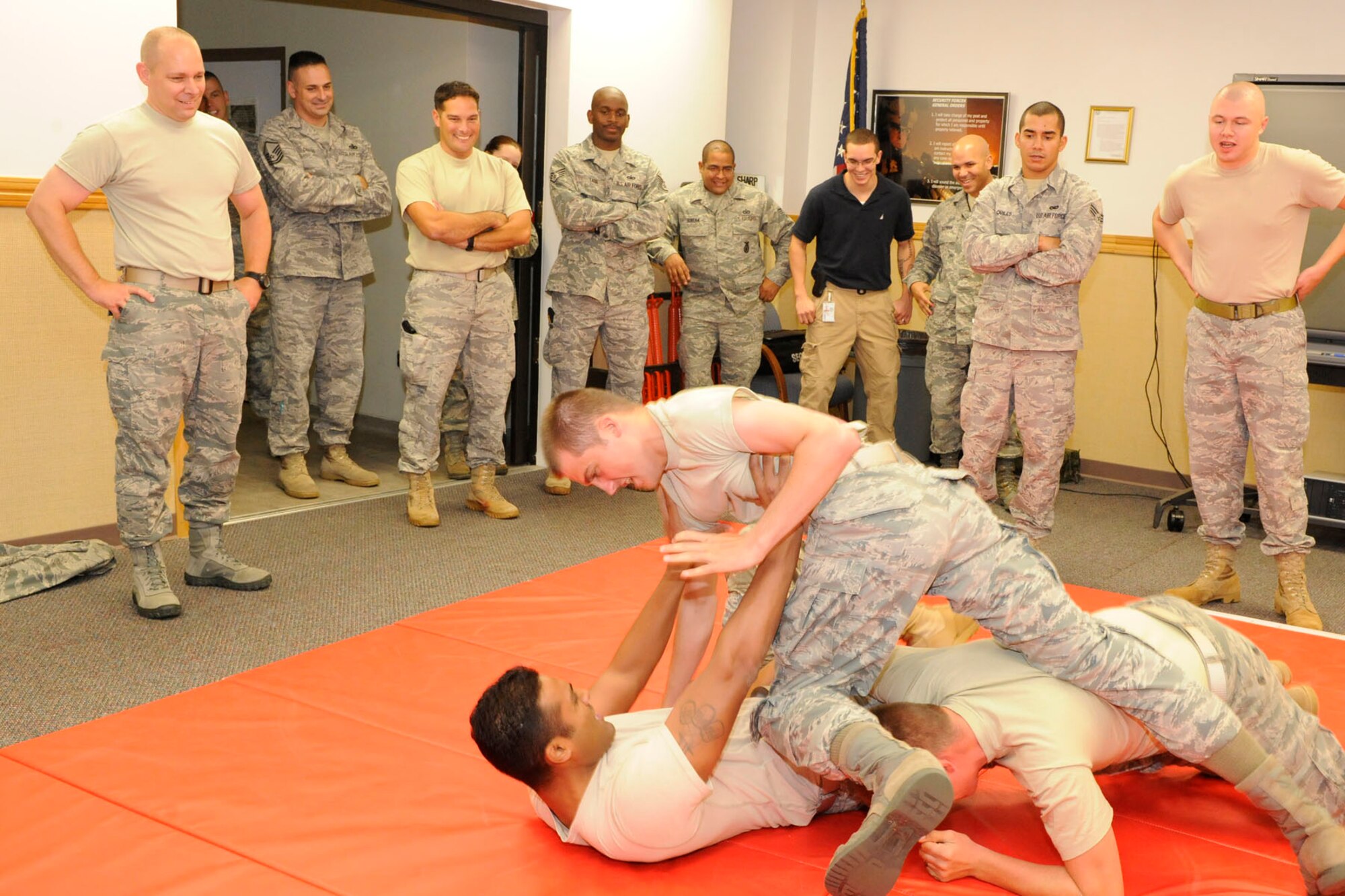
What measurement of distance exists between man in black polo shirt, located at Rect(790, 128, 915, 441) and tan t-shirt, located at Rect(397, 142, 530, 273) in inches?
58.6

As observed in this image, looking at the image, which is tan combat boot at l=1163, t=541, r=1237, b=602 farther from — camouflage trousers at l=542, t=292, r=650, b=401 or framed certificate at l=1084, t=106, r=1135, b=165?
framed certificate at l=1084, t=106, r=1135, b=165

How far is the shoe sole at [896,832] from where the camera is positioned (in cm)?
181

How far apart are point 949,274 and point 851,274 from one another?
51 cm

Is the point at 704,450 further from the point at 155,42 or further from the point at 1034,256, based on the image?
the point at 1034,256

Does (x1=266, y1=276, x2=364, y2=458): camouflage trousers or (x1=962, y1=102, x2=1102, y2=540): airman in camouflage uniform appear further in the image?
(x1=266, y1=276, x2=364, y2=458): camouflage trousers

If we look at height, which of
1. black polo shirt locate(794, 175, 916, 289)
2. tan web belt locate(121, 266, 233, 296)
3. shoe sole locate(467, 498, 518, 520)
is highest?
black polo shirt locate(794, 175, 916, 289)

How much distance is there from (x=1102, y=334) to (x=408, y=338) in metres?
3.59

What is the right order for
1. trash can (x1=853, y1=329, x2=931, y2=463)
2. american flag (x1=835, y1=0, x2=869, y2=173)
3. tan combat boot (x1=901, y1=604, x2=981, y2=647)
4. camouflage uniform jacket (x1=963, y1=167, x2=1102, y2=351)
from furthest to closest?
american flag (x1=835, y1=0, x2=869, y2=173) < trash can (x1=853, y1=329, x2=931, y2=463) < camouflage uniform jacket (x1=963, y1=167, x2=1102, y2=351) < tan combat boot (x1=901, y1=604, x2=981, y2=647)

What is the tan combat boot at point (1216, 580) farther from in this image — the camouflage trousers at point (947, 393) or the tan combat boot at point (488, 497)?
the tan combat boot at point (488, 497)

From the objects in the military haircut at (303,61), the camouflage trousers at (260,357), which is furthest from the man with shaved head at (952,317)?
the camouflage trousers at (260,357)

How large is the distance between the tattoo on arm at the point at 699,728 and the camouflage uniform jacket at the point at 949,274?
3.78m

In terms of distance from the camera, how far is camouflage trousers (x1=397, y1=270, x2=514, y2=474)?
184 inches

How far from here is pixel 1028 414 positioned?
4340mm

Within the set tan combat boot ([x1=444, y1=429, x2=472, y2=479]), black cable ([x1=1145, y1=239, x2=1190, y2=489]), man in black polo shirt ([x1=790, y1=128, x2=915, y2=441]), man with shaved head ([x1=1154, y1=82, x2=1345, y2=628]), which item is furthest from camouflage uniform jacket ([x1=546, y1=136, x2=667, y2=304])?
black cable ([x1=1145, y1=239, x2=1190, y2=489])
